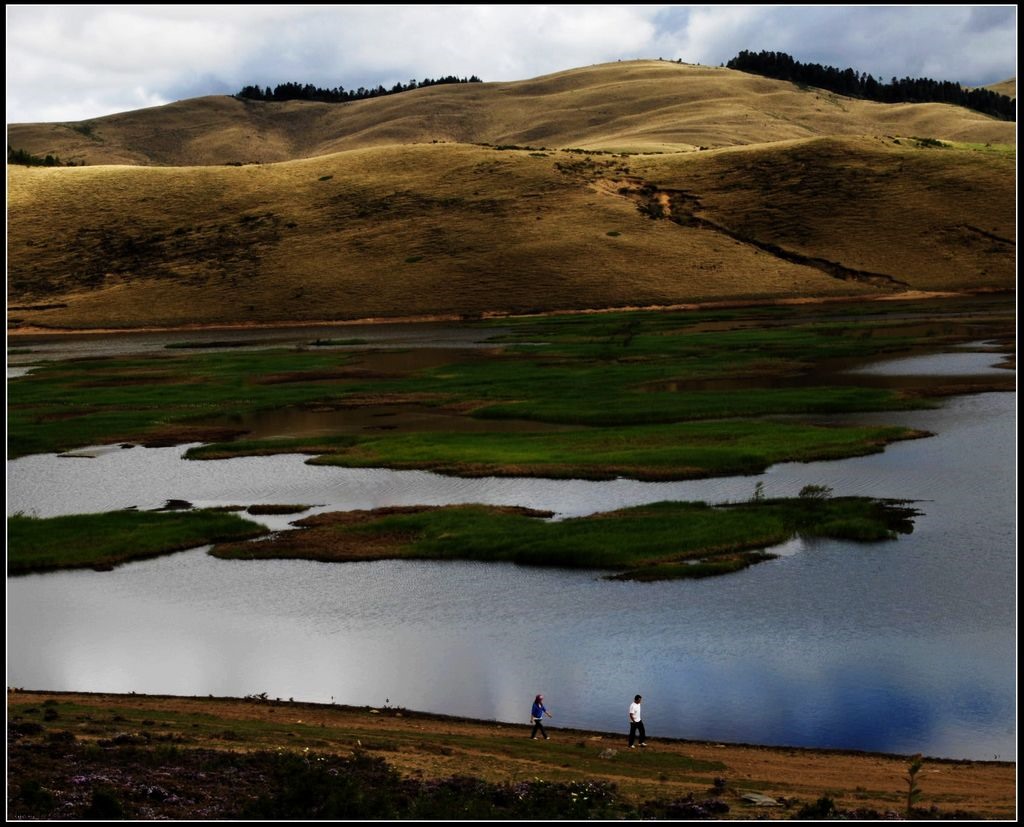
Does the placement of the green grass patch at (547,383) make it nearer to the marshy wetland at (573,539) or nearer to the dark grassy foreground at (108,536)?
the marshy wetland at (573,539)

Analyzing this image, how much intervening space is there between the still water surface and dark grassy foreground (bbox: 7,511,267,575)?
1141 mm

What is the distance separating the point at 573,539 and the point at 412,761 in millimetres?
19469

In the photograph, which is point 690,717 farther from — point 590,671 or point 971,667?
point 971,667

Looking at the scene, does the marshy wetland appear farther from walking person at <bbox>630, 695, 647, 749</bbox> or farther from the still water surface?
walking person at <bbox>630, 695, 647, 749</bbox>

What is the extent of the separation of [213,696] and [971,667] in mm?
16718

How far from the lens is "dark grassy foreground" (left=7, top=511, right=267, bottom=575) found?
4369 centimetres

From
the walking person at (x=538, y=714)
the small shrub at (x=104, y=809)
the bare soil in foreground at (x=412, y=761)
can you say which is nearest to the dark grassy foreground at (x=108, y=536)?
the bare soil in foreground at (x=412, y=761)

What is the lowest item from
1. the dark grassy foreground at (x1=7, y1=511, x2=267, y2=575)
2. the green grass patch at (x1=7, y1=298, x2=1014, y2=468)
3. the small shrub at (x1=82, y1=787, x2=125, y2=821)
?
the small shrub at (x1=82, y1=787, x2=125, y2=821)

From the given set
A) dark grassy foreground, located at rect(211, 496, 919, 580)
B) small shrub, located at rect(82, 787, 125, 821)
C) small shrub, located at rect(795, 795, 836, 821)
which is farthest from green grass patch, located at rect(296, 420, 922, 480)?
small shrub, located at rect(82, 787, 125, 821)

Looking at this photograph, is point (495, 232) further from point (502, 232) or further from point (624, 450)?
point (624, 450)

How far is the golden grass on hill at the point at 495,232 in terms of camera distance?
143 meters

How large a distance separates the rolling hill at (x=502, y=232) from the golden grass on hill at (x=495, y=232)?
32cm

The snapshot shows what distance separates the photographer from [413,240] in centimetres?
15938

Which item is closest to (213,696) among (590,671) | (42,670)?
(42,670)
